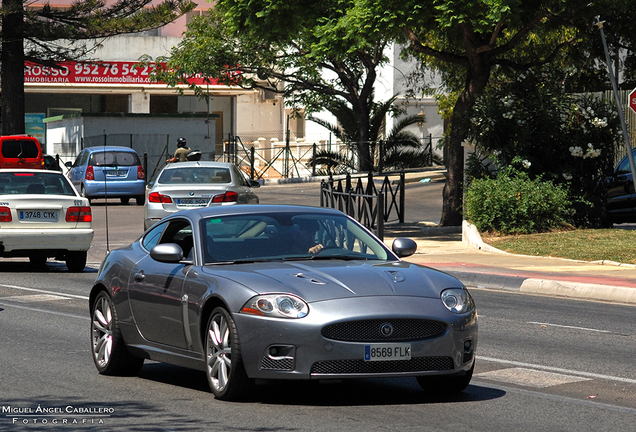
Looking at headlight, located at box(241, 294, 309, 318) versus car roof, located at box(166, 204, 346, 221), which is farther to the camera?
car roof, located at box(166, 204, 346, 221)

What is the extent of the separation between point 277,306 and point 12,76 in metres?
35.1

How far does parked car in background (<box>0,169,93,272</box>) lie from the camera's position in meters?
17.0

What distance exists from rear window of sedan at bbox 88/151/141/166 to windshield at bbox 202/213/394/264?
25.0 metres

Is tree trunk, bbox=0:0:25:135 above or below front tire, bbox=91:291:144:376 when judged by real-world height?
above

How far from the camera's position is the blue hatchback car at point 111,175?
32656 mm

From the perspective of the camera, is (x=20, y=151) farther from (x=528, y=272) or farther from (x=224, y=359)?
(x=224, y=359)

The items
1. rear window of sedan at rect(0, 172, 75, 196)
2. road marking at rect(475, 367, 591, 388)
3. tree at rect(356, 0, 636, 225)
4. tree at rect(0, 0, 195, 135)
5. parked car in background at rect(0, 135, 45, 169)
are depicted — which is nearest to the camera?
road marking at rect(475, 367, 591, 388)

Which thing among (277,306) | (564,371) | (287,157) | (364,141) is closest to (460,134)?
(564,371)

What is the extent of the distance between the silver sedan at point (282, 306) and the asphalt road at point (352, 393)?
26 centimetres

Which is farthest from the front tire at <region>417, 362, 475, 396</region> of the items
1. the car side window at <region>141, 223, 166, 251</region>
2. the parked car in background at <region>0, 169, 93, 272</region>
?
the parked car in background at <region>0, 169, 93, 272</region>

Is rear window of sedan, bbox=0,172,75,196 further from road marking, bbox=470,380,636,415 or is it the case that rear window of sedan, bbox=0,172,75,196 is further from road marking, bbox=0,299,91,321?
road marking, bbox=470,380,636,415

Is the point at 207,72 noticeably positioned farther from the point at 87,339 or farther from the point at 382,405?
the point at 382,405

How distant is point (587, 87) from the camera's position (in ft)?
97.9

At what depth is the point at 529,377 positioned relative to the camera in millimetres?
8547
